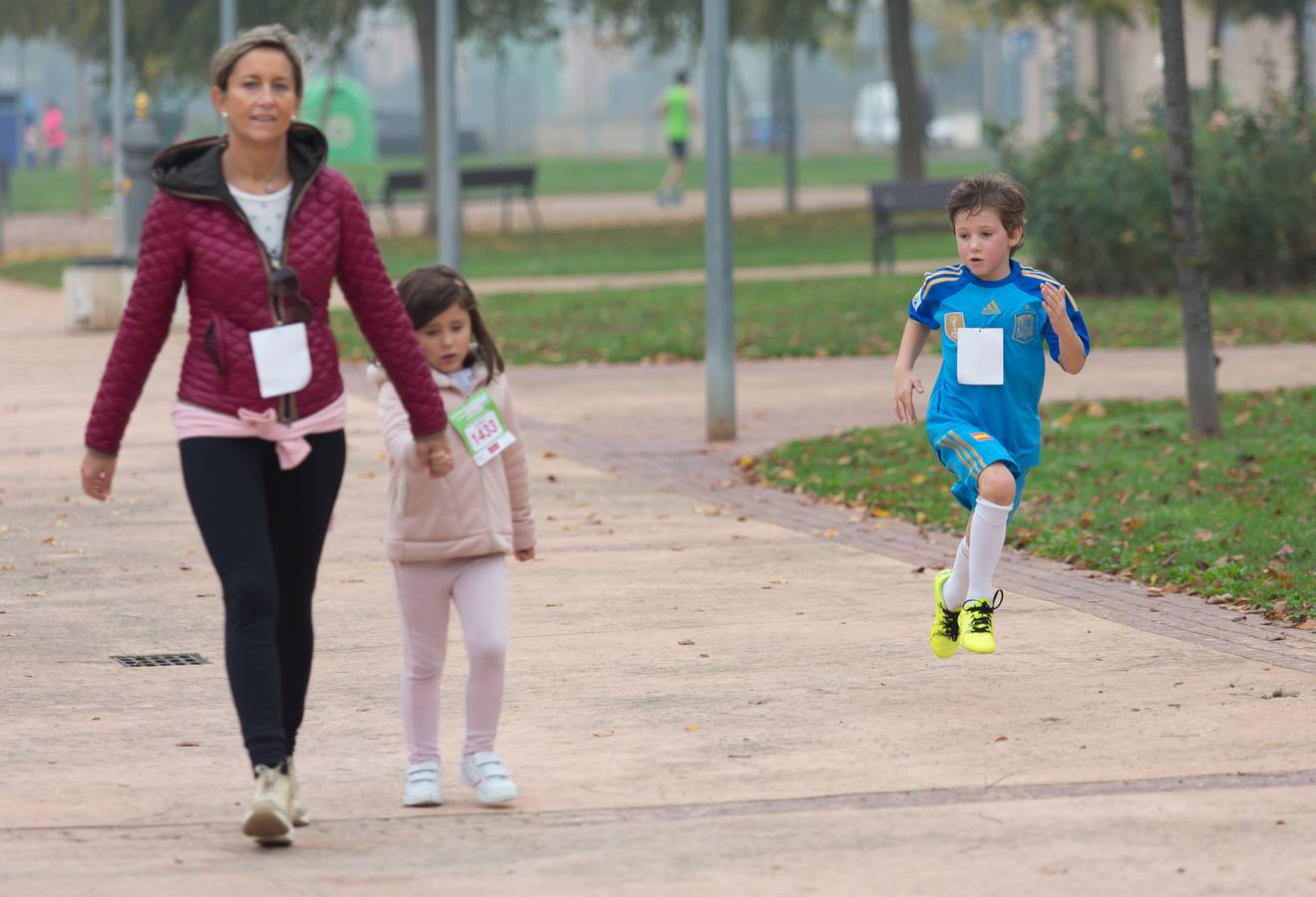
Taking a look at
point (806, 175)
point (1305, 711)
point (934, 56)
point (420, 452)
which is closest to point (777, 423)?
point (1305, 711)

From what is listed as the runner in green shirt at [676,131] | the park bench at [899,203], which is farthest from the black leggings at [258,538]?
the runner in green shirt at [676,131]

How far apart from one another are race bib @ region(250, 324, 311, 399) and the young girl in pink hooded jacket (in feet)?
1.09

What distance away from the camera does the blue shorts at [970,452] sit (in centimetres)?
694

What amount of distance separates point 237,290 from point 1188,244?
801 centimetres

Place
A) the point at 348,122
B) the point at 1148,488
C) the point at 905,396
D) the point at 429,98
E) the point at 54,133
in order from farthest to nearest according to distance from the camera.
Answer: the point at 348,122, the point at 54,133, the point at 429,98, the point at 1148,488, the point at 905,396

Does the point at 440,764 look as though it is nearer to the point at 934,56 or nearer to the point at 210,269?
the point at 210,269

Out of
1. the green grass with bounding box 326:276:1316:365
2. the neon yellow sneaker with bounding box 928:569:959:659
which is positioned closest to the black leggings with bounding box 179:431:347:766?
the neon yellow sneaker with bounding box 928:569:959:659

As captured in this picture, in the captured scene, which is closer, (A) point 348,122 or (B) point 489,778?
(B) point 489,778

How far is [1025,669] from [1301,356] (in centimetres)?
999

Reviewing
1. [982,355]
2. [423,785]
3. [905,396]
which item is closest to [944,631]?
[905,396]

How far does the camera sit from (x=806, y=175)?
53.3m

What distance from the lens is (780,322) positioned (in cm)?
1961

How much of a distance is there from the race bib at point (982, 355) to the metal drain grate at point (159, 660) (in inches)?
97.8

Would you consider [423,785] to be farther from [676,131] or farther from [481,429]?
[676,131]
